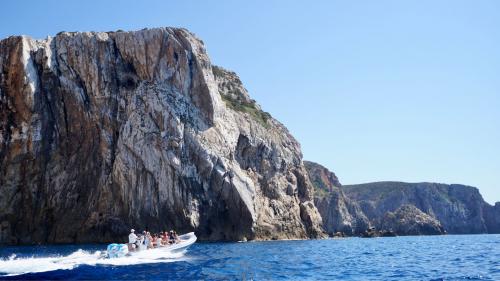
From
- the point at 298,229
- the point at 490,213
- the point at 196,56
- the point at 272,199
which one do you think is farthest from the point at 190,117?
the point at 490,213

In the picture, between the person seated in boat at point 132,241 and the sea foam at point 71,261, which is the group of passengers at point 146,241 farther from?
the sea foam at point 71,261

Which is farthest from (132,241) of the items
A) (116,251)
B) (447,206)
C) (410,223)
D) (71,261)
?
(447,206)

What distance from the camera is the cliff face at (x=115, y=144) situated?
215 feet

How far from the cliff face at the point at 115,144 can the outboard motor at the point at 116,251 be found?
31.9 meters

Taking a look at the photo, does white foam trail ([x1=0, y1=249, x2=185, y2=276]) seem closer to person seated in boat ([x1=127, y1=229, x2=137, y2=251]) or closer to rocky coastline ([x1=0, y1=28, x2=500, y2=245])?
person seated in boat ([x1=127, y1=229, x2=137, y2=251])

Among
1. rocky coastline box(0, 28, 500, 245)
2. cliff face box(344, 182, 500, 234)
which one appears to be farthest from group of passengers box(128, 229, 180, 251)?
cliff face box(344, 182, 500, 234)

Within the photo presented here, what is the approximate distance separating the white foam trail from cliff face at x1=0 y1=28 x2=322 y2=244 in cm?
2937

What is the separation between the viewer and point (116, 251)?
102 feet

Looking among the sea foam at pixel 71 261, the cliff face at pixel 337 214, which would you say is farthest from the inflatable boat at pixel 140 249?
the cliff face at pixel 337 214

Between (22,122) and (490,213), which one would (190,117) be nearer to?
(22,122)

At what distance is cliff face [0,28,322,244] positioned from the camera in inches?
2581

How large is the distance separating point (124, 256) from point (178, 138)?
3607cm

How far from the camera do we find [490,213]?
18450 centimetres

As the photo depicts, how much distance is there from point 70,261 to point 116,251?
4.08 meters
